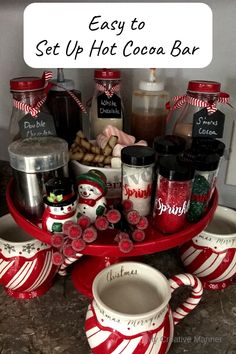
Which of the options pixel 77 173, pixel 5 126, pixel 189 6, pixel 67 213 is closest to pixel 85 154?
pixel 77 173

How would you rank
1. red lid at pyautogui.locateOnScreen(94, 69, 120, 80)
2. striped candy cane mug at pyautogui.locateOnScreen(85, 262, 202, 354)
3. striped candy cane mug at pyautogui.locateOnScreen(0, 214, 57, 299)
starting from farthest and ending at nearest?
1. red lid at pyautogui.locateOnScreen(94, 69, 120, 80)
2. striped candy cane mug at pyautogui.locateOnScreen(0, 214, 57, 299)
3. striped candy cane mug at pyautogui.locateOnScreen(85, 262, 202, 354)

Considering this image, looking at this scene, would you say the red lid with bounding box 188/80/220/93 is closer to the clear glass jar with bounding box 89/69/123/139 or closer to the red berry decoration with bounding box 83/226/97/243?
the clear glass jar with bounding box 89/69/123/139

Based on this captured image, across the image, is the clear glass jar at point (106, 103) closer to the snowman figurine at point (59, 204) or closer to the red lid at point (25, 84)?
the red lid at point (25, 84)

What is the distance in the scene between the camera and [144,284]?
510 millimetres

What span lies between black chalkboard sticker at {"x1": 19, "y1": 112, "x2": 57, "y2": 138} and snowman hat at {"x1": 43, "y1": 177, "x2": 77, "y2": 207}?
0.48ft

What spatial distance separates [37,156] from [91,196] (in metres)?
0.10

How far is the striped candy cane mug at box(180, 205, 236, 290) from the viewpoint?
0.57m

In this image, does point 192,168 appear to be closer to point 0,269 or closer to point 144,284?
point 144,284

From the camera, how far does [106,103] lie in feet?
2.26

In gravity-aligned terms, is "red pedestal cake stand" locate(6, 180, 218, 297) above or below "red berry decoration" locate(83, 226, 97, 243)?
below

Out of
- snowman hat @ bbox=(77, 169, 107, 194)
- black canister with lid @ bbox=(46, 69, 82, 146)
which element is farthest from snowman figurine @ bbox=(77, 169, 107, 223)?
black canister with lid @ bbox=(46, 69, 82, 146)

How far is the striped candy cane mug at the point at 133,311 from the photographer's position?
0.42 m

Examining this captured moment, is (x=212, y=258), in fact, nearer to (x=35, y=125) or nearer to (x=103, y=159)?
(x=103, y=159)

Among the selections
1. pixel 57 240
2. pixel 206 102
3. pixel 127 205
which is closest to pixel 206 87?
pixel 206 102
